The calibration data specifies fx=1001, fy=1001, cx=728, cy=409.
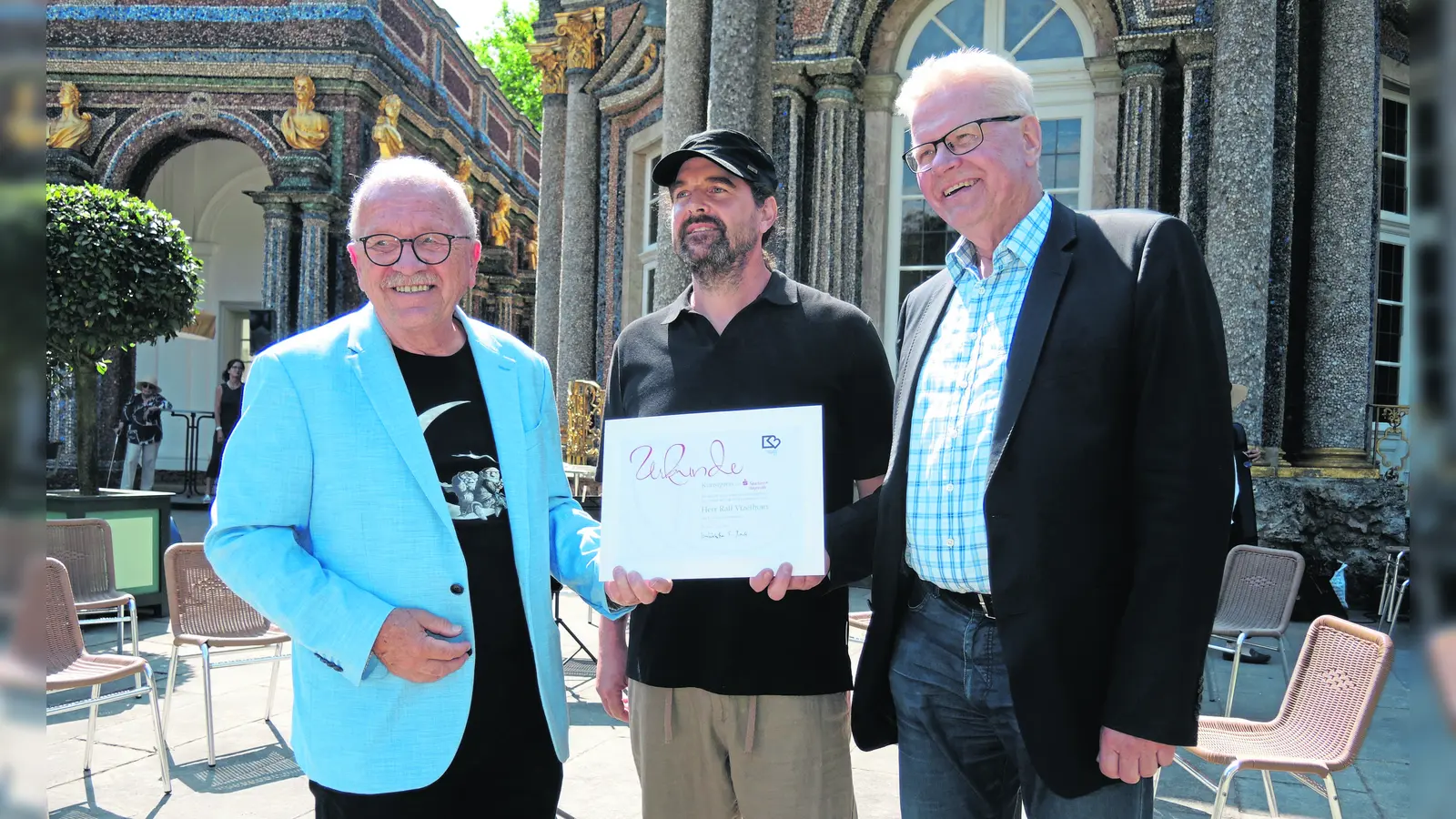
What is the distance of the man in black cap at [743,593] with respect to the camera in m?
2.65

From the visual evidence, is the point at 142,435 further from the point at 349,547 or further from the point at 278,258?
the point at 349,547

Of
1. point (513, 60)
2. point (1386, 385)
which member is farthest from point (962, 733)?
point (513, 60)

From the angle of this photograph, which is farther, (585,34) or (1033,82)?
(585,34)

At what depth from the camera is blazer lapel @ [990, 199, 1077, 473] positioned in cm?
213

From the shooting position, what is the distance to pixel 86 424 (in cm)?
805

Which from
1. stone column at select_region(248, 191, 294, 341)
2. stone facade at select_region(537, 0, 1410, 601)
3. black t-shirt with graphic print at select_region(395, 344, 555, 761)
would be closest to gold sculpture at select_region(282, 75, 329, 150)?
stone column at select_region(248, 191, 294, 341)

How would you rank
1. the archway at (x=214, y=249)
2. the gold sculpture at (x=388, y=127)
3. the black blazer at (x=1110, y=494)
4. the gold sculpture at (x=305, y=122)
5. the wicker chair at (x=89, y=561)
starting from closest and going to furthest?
the black blazer at (x=1110, y=494), the wicker chair at (x=89, y=561), the gold sculpture at (x=305, y=122), the gold sculpture at (x=388, y=127), the archway at (x=214, y=249)

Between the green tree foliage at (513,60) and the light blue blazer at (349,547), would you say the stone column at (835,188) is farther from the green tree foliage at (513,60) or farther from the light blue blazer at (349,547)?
the green tree foliage at (513,60)

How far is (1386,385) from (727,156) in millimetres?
9449

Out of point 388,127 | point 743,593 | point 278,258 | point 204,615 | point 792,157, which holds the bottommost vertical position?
point 204,615

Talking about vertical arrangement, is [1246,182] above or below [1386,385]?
above

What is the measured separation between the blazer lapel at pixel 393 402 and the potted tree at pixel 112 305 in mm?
6188

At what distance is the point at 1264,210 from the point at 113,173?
19.2 metres

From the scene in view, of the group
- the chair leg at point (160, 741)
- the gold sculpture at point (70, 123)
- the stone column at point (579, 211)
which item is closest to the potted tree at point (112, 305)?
the chair leg at point (160, 741)
